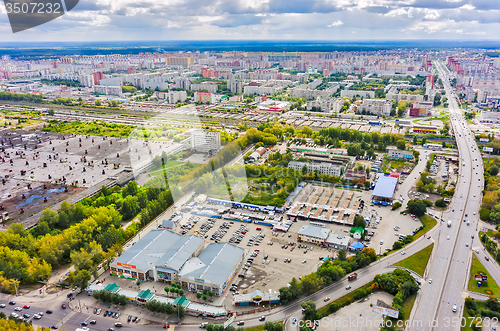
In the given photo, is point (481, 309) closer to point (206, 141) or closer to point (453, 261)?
point (453, 261)

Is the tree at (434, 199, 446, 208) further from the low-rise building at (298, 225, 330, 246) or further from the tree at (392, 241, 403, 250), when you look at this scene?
the low-rise building at (298, 225, 330, 246)

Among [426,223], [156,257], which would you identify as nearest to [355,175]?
[426,223]

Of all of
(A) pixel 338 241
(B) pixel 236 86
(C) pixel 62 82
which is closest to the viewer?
(A) pixel 338 241

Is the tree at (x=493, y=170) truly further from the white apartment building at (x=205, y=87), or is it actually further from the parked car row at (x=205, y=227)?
the white apartment building at (x=205, y=87)

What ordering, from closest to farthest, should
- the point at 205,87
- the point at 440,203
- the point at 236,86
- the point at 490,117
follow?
the point at 440,203 < the point at 490,117 < the point at 205,87 < the point at 236,86

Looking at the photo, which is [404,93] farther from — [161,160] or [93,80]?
[93,80]

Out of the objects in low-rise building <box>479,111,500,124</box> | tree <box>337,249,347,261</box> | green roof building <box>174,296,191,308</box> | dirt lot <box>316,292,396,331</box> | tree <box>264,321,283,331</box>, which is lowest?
dirt lot <box>316,292,396,331</box>

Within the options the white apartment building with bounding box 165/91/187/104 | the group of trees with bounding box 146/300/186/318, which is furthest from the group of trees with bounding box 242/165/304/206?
the white apartment building with bounding box 165/91/187/104
